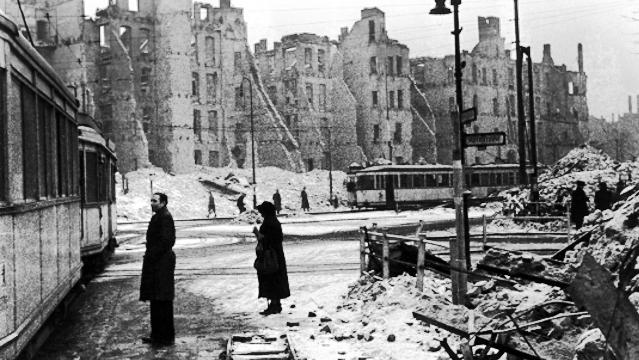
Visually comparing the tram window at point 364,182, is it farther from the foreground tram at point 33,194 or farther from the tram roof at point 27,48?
the tram roof at point 27,48

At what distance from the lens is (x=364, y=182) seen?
48.3m

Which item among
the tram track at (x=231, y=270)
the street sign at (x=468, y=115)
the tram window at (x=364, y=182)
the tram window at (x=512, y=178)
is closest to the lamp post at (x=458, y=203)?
the street sign at (x=468, y=115)

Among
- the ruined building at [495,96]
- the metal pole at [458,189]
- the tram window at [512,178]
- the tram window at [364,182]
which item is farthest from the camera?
the ruined building at [495,96]

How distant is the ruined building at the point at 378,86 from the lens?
74.1m

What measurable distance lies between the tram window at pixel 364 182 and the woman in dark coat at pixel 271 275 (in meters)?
37.2

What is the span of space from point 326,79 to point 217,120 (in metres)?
13.9

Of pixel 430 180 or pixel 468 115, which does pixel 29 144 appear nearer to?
pixel 468 115

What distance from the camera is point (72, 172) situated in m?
10.3

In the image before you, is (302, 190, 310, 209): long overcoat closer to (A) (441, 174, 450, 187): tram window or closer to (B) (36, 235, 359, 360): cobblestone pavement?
(A) (441, 174, 450, 187): tram window

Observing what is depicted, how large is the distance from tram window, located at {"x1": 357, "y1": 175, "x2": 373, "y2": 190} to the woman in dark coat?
37235 mm

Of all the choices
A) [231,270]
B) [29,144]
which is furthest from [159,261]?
[231,270]

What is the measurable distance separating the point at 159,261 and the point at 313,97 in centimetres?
6517

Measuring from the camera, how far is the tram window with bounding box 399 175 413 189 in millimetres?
48375

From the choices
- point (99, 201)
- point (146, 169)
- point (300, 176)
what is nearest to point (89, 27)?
point (146, 169)
